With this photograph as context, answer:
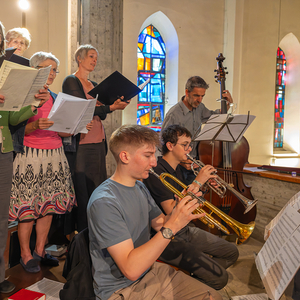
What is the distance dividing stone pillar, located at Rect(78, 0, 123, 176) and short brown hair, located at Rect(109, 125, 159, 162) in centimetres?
359

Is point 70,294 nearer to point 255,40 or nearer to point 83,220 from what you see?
point 83,220

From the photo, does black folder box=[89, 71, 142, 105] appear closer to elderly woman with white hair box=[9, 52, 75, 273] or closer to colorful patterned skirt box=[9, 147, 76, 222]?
elderly woman with white hair box=[9, 52, 75, 273]

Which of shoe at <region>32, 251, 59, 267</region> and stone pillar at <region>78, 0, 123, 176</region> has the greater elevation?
stone pillar at <region>78, 0, 123, 176</region>

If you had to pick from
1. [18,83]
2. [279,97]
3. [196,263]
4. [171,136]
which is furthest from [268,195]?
[279,97]

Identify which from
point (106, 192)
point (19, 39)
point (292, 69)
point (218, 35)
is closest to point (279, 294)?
point (106, 192)

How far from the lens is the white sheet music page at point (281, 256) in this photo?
1090 mm

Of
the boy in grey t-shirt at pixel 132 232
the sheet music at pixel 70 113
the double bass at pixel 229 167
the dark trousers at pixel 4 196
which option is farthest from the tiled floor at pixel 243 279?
the sheet music at pixel 70 113

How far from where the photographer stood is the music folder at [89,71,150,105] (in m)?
2.52

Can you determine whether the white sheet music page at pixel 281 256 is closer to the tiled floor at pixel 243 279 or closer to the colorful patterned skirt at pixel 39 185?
the tiled floor at pixel 243 279

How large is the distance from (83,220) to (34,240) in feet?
1.59

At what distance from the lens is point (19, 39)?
9.43ft

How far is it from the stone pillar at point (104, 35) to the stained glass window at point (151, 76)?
1540 millimetres

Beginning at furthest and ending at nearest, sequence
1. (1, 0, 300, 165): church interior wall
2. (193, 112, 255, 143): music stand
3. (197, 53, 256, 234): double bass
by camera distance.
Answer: (1, 0, 300, 165): church interior wall < (197, 53, 256, 234): double bass < (193, 112, 255, 143): music stand

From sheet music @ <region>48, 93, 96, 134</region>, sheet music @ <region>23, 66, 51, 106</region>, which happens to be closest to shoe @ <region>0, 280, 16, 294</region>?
sheet music @ <region>48, 93, 96, 134</region>
